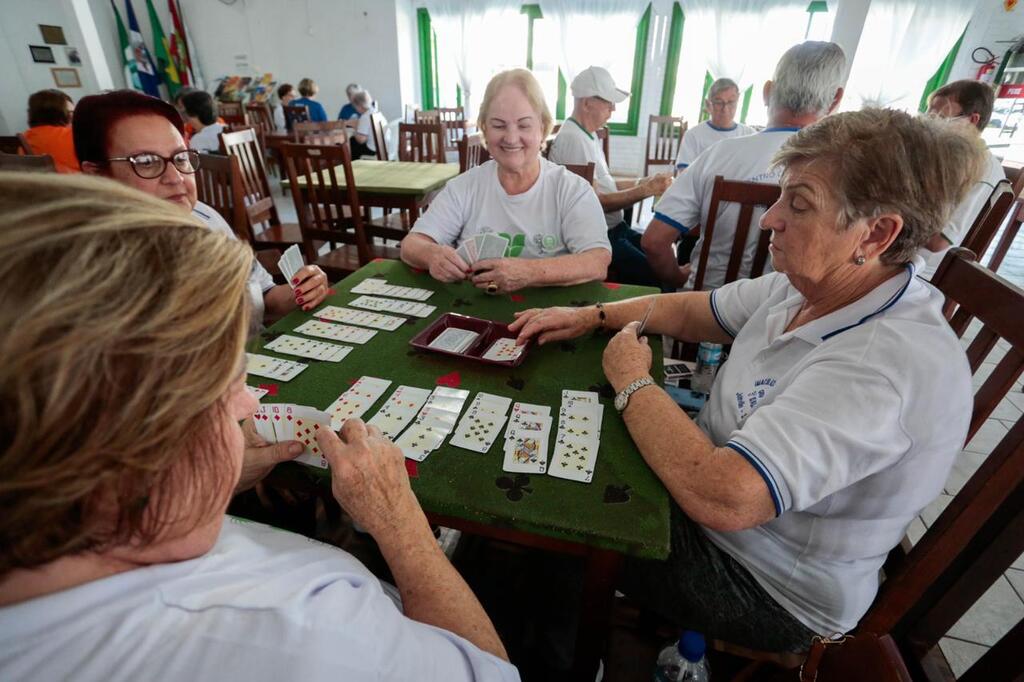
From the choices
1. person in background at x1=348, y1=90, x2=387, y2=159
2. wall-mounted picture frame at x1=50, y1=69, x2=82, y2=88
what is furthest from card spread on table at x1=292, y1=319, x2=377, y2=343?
wall-mounted picture frame at x1=50, y1=69, x2=82, y2=88

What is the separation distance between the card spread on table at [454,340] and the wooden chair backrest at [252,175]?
98.3 inches

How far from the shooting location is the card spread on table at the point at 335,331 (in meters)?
1.27

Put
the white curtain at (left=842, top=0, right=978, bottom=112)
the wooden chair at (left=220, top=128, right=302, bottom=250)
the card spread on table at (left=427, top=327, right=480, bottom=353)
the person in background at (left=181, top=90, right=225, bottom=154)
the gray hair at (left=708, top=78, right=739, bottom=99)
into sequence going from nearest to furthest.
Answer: the card spread on table at (left=427, top=327, right=480, bottom=353), the wooden chair at (left=220, top=128, right=302, bottom=250), the gray hair at (left=708, top=78, right=739, bottom=99), the person in background at (left=181, top=90, right=225, bottom=154), the white curtain at (left=842, top=0, right=978, bottom=112)

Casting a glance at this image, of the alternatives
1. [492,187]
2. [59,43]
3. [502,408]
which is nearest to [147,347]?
[502,408]

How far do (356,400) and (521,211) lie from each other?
1.21m

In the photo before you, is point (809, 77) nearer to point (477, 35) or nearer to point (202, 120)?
point (202, 120)

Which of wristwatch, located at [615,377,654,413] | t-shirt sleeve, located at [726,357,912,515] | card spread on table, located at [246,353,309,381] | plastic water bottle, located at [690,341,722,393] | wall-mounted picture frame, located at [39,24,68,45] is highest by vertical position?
wall-mounted picture frame, located at [39,24,68,45]

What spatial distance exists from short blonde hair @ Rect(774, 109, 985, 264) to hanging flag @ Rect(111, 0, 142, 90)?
1105cm

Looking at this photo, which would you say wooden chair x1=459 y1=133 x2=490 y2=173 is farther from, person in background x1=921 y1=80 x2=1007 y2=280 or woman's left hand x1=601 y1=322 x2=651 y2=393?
person in background x1=921 y1=80 x2=1007 y2=280

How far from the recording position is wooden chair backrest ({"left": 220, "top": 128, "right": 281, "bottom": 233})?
3209 millimetres

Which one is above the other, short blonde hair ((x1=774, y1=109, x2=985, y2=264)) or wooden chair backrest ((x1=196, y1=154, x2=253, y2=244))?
short blonde hair ((x1=774, y1=109, x2=985, y2=264))

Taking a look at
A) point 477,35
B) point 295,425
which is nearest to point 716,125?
point 295,425

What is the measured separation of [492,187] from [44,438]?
183cm

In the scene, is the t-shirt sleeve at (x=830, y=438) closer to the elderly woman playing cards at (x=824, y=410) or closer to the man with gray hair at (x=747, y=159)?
the elderly woman playing cards at (x=824, y=410)
